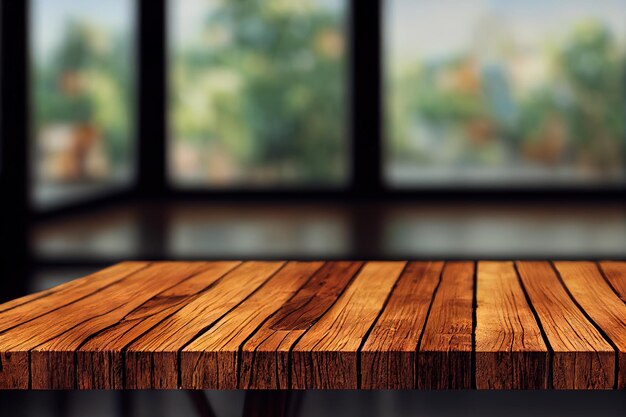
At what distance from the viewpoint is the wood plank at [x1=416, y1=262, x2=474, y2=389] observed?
134 cm

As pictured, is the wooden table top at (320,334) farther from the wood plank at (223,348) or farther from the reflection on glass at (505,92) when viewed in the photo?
the reflection on glass at (505,92)

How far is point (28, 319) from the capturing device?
156cm

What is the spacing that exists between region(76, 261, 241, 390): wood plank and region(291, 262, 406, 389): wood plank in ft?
0.73

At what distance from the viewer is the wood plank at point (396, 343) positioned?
1340mm

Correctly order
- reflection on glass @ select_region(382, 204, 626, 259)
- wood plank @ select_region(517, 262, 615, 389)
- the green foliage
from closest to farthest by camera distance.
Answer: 1. wood plank @ select_region(517, 262, 615, 389)
2. reflection on glass @ select_region(382, 204, 626, 259)
3. the green foliage

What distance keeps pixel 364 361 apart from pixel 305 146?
6.31 meters

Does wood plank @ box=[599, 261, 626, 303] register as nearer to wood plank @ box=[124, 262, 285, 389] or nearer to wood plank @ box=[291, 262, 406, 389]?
wood plank @ box=[291, 262, 406, 389]

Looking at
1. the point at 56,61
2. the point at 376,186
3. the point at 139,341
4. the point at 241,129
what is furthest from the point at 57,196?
the point at 139,341

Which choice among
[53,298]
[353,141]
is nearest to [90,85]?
[353,141]

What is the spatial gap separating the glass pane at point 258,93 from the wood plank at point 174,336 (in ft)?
18.7

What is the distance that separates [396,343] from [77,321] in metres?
0.47

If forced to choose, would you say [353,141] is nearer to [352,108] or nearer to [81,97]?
[352,108]

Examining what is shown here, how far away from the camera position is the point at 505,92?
7434 millimetres

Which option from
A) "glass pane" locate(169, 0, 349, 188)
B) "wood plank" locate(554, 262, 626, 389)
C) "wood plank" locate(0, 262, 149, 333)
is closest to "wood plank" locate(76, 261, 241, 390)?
"wood plank" locate(0, 262, 149, 333)
